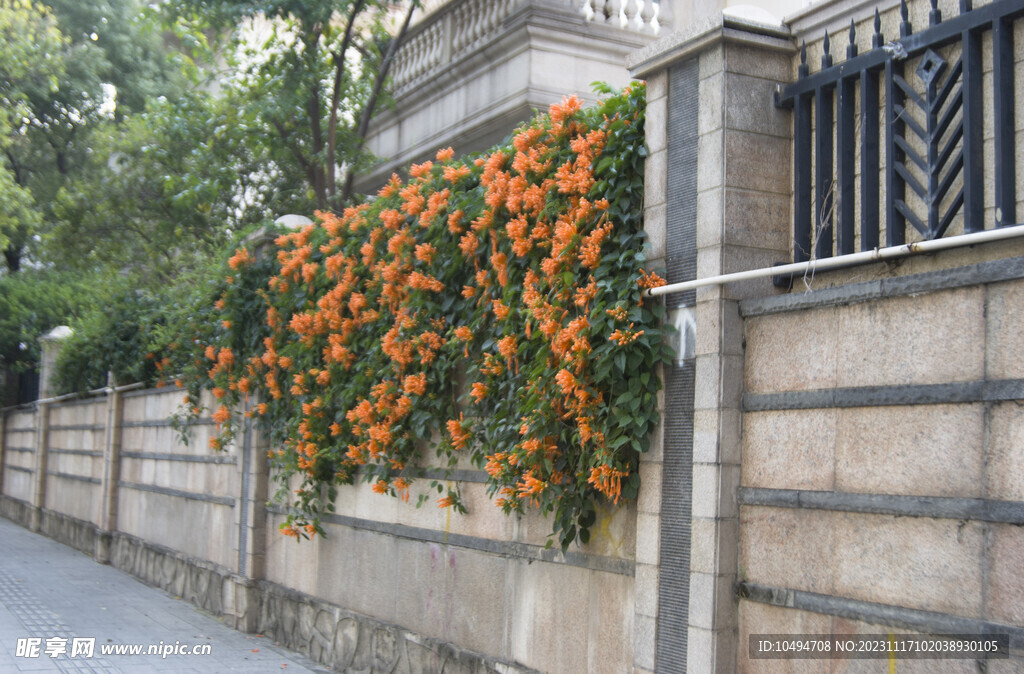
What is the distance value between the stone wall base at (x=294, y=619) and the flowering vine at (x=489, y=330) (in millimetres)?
889

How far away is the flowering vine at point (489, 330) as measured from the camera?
17.3 ft

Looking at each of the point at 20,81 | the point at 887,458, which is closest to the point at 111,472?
the point at 887,458

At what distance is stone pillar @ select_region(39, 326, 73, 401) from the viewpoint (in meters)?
19.0

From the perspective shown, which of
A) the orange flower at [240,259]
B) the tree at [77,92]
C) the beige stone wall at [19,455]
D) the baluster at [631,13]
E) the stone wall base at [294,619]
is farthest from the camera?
the tree at [77,92]

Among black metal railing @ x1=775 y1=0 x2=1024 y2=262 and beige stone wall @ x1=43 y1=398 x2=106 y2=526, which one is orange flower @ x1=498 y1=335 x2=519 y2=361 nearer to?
black metal railing @ x1=775 y1=0 x2=1024 y2=262

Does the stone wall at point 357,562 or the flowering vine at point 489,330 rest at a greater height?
the flowering vine at point 489,330

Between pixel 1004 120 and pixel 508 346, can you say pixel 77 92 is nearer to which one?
pixel 508 346

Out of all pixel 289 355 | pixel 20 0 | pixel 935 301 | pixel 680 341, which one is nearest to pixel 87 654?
pixel 289 355

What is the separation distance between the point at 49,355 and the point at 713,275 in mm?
17404

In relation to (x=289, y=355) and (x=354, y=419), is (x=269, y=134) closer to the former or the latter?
(x=289, y=355)

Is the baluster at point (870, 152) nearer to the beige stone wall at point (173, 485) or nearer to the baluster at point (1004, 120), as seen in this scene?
the baluster at point (1004, 120)

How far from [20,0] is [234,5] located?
53.0 feet

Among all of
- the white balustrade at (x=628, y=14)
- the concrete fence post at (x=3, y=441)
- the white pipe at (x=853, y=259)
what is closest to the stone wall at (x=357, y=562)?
the white pipe at (x=853, y=259)

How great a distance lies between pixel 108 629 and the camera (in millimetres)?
10125
